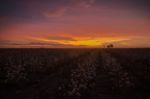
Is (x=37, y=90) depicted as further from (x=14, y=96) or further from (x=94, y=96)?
(x=94, y=96)

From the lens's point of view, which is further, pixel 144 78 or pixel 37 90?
pixel 144 78

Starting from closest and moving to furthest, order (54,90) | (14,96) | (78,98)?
(78,98) → (14,96) → (54,90)

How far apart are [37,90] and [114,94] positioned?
4395mm

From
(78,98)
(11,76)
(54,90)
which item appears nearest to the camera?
(78,98)

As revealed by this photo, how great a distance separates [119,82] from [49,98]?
4.76 metres

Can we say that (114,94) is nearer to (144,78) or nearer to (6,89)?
(144,78)

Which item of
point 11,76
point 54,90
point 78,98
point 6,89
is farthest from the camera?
point 11,76

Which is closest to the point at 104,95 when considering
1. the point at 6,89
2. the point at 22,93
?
the point at 22,93

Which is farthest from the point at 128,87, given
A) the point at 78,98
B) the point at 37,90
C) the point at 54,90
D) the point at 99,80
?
the point at 37,90

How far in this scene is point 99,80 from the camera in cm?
1304

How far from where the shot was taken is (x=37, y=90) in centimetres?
1049

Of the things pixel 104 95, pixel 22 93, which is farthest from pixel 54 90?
pixel 104 95

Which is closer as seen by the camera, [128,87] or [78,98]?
[78,98]

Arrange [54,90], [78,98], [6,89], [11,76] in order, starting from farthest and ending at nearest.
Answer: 1. [11,76]
2. [6,89]
3. [54,90]
4. [78,98]
